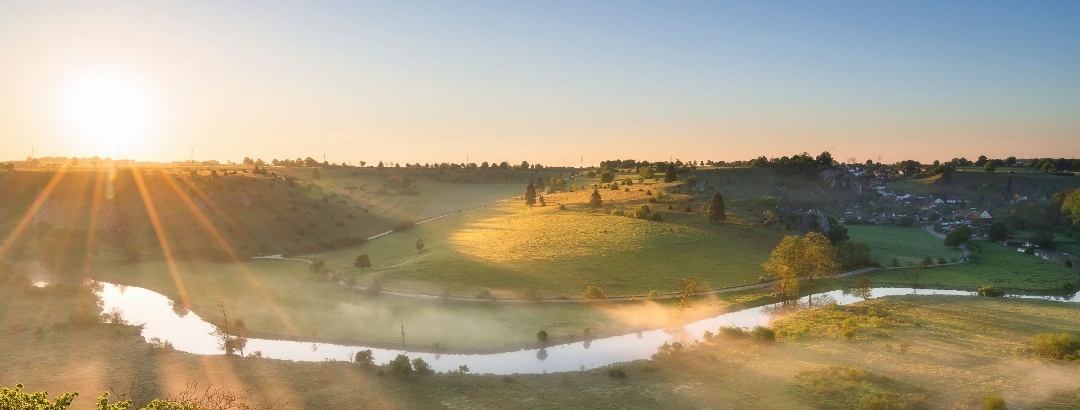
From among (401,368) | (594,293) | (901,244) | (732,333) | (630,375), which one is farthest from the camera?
(901,244)

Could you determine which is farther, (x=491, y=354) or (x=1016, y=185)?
(x=1016, y=185)

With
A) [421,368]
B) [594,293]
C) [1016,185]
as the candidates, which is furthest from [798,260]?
[1016,185]

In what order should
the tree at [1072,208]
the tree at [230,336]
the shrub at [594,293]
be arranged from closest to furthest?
the tree at [230,336] < the shrub at [594,293] < the tree at [1072,208]

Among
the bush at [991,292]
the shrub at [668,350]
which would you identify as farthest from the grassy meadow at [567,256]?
the bush at [991,292]

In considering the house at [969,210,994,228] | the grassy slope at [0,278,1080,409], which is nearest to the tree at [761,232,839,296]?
the grassy slope at [0,278,1080,409]

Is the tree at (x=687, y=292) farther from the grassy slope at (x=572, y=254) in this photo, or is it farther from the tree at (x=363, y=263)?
the tree at (x=363, y=263)

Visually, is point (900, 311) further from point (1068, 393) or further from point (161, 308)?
point (161, 308)

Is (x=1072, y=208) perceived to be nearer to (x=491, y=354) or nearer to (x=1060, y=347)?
(x=1060, y=347)

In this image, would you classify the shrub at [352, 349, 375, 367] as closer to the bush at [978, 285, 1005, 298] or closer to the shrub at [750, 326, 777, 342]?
the shrub at [750, 326, 777, 342]
